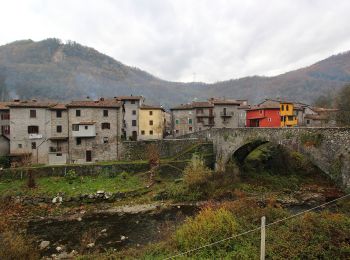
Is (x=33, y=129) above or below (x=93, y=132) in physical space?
above

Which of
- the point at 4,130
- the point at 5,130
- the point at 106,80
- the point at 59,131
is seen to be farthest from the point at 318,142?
the point at 106,80

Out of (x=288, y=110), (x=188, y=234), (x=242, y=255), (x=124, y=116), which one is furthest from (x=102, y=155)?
(x=288, y=110)

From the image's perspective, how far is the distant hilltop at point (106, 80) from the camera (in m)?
112

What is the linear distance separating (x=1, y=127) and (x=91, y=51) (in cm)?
14005

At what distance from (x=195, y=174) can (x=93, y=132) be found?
54.0ft

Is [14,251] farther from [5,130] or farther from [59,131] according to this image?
[5,130]

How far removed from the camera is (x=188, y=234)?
1342cm

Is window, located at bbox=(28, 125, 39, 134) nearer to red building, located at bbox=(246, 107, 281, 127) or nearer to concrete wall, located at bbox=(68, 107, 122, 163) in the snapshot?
concrete wall, located at bbox=(68, 107, 122, 163)

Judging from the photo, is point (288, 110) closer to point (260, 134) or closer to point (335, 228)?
point (260, 134)

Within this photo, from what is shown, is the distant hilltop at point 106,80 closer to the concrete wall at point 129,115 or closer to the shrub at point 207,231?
the concrete wall at point 129,115

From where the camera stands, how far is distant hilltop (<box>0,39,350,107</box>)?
11188cm

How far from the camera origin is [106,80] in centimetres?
14075

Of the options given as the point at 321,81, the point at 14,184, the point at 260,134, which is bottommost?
the point at 14,184

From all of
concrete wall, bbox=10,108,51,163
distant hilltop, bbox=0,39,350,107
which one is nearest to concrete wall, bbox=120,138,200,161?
concrete wall, bbox=10,108,51,163
